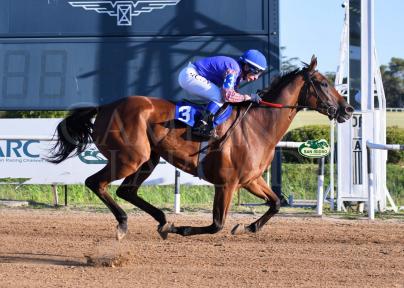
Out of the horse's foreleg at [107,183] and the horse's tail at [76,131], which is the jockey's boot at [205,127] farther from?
the horse's tail at [76,131]

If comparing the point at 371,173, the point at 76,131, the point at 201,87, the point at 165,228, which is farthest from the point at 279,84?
the point at 371,173

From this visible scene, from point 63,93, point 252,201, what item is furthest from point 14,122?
point 252,201

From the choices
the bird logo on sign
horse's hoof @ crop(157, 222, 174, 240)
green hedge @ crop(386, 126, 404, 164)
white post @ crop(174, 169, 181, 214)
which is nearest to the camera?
horse's hoof @ crop(157, 222, 174, 240)

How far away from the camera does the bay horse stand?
6.79m

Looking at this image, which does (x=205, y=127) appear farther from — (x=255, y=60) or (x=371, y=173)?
(x=371, y=173)

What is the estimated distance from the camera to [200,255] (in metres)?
6.85

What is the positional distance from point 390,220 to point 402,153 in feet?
31.2

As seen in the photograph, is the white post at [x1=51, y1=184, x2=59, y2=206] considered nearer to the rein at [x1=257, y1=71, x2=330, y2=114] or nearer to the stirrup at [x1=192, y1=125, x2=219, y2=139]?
the stirrup at [x1=192, y1=125, x2=219, y2=139]

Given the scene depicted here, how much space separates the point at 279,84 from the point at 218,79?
2.17ft

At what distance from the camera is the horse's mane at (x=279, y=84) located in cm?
721

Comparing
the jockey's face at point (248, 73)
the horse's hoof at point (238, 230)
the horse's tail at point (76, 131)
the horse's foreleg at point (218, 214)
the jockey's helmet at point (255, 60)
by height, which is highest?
the jockey's helmet at point (255, 60)

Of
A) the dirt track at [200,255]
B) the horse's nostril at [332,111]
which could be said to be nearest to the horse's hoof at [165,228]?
the dirt track at [200,255]

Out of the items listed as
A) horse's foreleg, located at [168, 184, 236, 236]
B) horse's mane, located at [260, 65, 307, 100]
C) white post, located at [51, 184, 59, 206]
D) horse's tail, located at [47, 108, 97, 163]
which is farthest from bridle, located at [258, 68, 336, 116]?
white post, located at [51, 184, 59, 206]

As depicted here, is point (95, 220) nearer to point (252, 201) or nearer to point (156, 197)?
point (156, 197)
